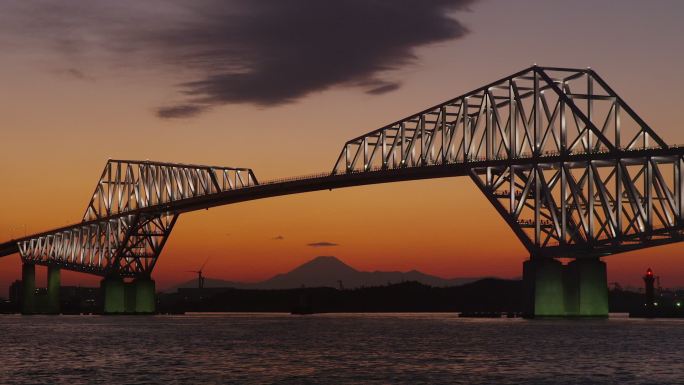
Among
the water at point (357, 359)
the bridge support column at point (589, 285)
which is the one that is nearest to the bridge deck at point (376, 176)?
the bridge support column at point (589, 285)

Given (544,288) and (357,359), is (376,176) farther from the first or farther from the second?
(357,359)

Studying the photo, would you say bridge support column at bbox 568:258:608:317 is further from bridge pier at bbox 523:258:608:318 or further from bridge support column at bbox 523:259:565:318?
bridge support column at bbox 523:259:565:318

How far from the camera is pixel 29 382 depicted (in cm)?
5947

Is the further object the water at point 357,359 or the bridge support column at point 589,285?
the bridge support column at point 589,285

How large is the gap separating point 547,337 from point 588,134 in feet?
140

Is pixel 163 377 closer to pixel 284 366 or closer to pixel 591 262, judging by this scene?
pixel 284 366

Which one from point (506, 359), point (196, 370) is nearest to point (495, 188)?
point (506, 359)

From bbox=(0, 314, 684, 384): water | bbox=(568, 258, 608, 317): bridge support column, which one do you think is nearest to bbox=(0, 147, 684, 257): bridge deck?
bbox=(568, 258, 608, 317): bridge support column

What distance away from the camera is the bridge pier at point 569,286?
126m

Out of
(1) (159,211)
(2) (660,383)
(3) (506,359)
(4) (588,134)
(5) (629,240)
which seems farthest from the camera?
(1) (159,211)

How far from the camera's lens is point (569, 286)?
127688 mm

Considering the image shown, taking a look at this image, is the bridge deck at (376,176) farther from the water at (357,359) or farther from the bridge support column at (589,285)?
the water at (357,359)

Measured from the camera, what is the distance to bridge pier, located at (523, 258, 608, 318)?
12612 cm

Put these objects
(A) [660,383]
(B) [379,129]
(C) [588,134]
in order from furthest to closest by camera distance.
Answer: (B) [379,129] < (C) [588,134] < (A) [660,383]
